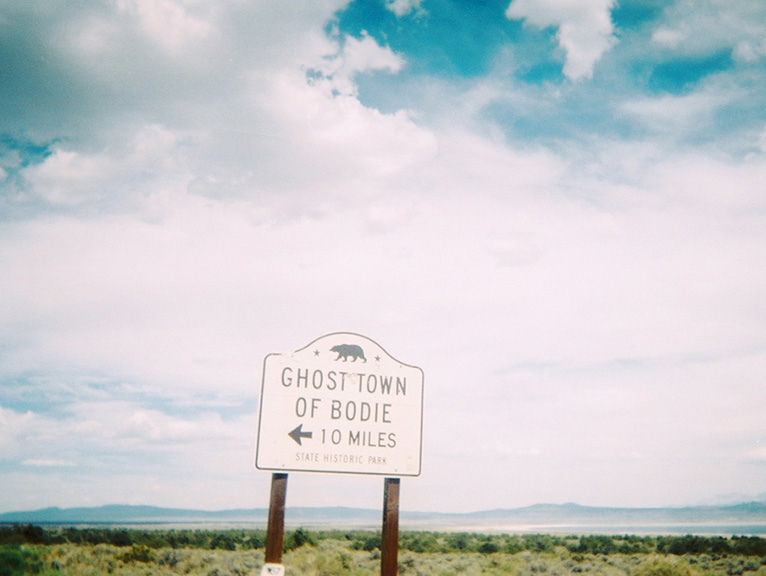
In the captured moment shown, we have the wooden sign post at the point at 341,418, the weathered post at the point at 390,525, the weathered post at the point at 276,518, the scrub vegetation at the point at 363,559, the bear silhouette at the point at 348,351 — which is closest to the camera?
the weathered post at the point at 276,518

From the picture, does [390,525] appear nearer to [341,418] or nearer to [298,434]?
[341,418]

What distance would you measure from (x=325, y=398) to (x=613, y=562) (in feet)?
86.3

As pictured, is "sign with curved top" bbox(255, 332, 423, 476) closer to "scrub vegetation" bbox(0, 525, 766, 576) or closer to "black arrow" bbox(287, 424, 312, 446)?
"black arrow" bbox(287, 424, 312, 446)

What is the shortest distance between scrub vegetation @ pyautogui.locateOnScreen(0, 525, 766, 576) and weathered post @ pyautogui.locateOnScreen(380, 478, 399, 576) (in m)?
14.0

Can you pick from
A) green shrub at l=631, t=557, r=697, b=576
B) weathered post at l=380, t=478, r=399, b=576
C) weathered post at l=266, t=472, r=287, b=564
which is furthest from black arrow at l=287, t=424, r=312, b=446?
green shrub at l=631, t=557, r=697, b=576

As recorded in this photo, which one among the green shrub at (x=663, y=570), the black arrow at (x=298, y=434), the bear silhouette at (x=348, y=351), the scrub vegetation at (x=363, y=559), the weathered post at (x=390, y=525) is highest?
the bear silhouette at (x=348, y=351)

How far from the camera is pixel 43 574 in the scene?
15.6 metres

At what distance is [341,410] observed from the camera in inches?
212

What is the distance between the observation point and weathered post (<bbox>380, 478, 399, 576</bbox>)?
211 inches

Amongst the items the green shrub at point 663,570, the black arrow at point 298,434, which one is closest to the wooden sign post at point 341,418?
the black arrow at point 298,434

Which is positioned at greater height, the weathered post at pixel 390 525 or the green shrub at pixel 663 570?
the weathered post at pixel 390 525

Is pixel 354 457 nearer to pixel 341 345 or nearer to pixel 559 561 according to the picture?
pixel 341 345

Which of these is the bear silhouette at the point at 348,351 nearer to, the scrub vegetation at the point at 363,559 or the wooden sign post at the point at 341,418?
the wooden sign post at the point at 341,418

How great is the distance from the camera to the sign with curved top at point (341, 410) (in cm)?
518
